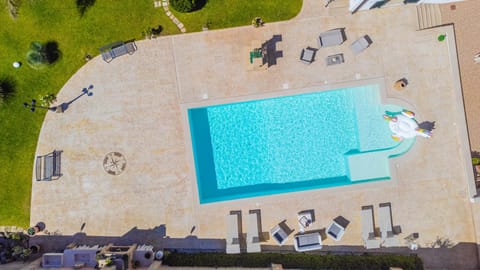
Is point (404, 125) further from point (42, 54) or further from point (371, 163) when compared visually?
point (42, 54)

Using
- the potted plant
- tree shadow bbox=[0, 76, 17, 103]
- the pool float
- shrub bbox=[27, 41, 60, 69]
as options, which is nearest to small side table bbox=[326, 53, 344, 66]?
the pool float

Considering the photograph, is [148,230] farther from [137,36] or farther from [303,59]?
[303,59]

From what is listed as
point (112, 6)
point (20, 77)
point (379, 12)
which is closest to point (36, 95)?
point (20, 77)

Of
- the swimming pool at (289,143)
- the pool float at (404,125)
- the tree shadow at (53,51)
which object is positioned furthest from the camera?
the swimming pool at (289,143)

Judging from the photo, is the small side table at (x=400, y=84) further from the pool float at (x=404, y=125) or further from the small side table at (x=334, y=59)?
the small side table at (x=334, y=59)

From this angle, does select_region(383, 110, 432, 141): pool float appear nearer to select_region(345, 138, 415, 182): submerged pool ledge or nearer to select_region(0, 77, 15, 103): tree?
select_region(345, 138, 415, 182): submerged pool ledge

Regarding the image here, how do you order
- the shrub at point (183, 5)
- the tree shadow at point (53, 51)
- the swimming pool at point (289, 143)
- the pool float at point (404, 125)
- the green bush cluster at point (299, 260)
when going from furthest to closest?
the swimming pool at point (289, 143) < the tree shadow at point (53, 51) < the pool float at point (404, 125) < the green bush cluster at point (299, 260) < the shrub at point (183, 5)

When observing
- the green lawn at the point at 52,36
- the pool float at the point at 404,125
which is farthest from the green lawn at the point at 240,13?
the pool float at the point at 404,125
